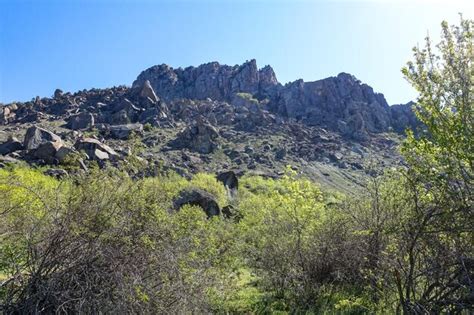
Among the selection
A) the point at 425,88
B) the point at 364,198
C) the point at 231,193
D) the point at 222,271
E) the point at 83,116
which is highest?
the point at 83,116

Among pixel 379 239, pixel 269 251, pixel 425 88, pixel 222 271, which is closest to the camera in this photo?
pixel 425 88

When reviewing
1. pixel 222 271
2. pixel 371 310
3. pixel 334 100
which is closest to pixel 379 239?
pixel 371 310

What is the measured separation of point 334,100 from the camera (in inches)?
5915

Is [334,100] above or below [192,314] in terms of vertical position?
above

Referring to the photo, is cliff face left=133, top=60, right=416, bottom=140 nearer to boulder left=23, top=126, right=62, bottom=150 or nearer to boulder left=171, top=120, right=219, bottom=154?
boulder left=171, top=120, right=219, bottom=154

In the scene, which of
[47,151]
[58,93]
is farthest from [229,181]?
[58,93]

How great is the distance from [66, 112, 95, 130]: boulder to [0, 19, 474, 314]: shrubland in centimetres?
11303

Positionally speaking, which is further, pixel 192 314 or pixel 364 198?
pixel 364 198

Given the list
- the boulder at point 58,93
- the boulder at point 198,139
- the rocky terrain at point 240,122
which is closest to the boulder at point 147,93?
the rocky terrain at point 240,122

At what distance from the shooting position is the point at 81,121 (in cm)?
11900

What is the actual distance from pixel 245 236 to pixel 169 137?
104m

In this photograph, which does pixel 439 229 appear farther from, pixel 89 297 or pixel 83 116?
pixel 83 116

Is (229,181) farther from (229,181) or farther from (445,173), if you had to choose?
(445,173)

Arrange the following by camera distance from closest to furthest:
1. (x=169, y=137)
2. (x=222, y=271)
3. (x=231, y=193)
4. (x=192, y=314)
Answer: (x=192, y=314) < (x=222, y=271) < (x=231, y=193) < (x=169, y=137)
